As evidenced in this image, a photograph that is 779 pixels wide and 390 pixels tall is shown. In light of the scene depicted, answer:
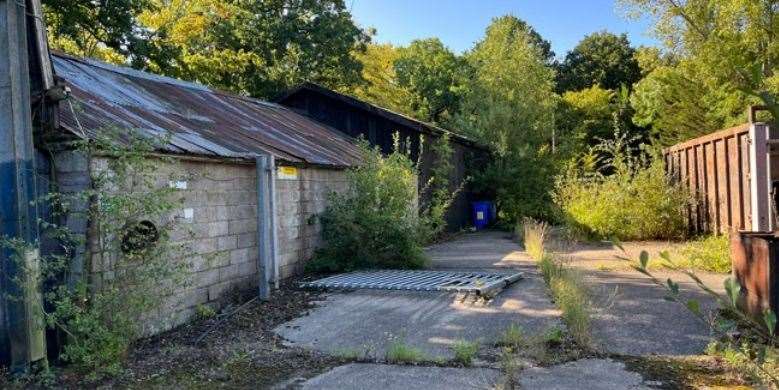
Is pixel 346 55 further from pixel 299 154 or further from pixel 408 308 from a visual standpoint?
pixel 408 308

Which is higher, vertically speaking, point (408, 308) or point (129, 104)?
point (129, 104)

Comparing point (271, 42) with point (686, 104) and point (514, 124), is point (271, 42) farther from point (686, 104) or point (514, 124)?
point (686, 104)

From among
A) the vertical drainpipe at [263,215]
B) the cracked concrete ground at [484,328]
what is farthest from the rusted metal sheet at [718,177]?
the vertical drainpipe at [263,215]

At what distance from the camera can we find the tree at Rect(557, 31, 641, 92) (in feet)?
140

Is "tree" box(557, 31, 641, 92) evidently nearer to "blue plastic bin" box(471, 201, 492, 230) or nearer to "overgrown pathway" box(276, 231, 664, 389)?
"blue plastic bin" box(471, 201, 492, 230)

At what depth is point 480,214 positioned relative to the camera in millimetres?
20750

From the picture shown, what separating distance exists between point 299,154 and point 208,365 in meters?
5.49

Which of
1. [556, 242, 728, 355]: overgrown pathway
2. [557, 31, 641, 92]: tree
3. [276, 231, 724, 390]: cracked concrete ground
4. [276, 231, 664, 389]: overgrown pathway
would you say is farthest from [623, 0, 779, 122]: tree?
[557, 31, 641, 92]: tree

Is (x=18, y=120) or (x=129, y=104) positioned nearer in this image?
(x=18, y=120)

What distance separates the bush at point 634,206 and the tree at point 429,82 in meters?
22.4

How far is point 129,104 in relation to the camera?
27.6ft

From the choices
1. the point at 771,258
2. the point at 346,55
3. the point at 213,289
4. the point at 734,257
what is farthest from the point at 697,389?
the point at 346,55

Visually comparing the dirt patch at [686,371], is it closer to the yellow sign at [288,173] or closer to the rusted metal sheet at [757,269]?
the rusted metal sheet at [757,269]

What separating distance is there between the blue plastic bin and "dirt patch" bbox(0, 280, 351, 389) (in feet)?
46.0
